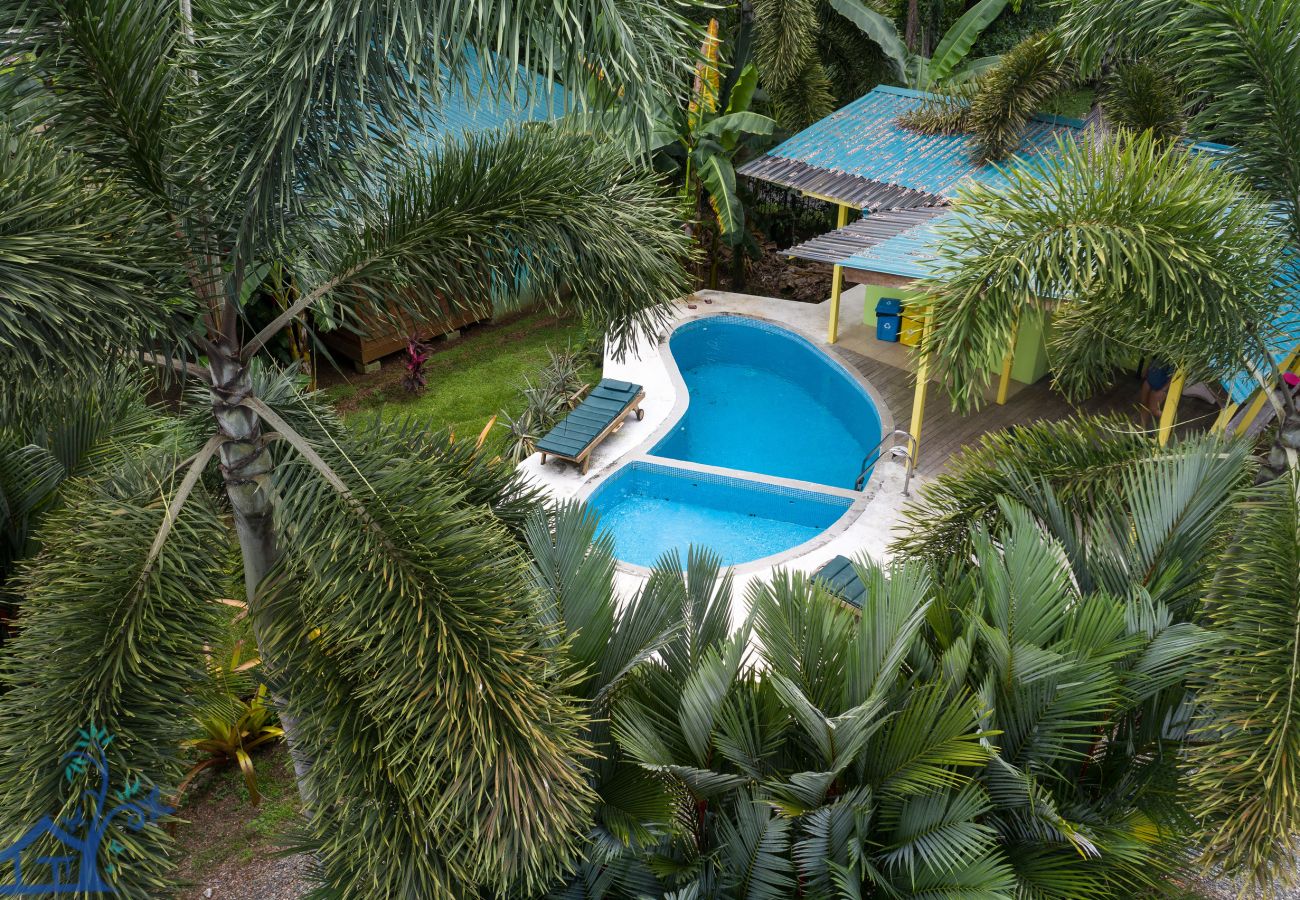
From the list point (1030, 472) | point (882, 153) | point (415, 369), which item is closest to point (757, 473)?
point (882, 153)

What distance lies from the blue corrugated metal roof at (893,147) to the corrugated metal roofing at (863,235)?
24.9 inches

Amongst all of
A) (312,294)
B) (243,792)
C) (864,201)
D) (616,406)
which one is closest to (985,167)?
(864,201)

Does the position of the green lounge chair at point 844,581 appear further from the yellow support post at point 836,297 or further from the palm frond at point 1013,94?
the palm frond at point 1013,94

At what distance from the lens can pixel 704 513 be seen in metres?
11.5

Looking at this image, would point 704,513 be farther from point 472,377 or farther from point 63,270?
point 63,270

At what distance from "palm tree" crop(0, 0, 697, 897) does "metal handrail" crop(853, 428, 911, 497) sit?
6636 millimetres

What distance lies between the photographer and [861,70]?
669 inches

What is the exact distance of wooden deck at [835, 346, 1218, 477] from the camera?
11.7 metres

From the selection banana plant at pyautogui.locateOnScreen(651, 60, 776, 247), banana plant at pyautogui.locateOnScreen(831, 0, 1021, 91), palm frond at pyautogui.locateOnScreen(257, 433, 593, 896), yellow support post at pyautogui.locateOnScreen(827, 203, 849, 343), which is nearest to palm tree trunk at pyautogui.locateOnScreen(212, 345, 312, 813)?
palm frond at pyautogui.locateOnScreen(257, 433, 593, 896)

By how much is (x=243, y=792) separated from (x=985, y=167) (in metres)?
11.4

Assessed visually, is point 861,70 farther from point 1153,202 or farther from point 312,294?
point 312,294

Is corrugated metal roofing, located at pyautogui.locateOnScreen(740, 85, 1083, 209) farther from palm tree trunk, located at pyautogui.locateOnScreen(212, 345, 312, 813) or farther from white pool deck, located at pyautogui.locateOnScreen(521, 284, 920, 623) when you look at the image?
palm tree trunk, located at pyautogui.locateOnScreen(212, 345, 312, 813)

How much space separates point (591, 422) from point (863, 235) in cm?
403

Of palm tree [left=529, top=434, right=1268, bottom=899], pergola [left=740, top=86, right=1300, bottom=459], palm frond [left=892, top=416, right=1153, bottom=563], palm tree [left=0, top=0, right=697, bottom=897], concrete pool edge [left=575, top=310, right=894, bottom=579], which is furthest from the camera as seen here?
pergola [left=740, top=86, right=1300, bottom=459]
